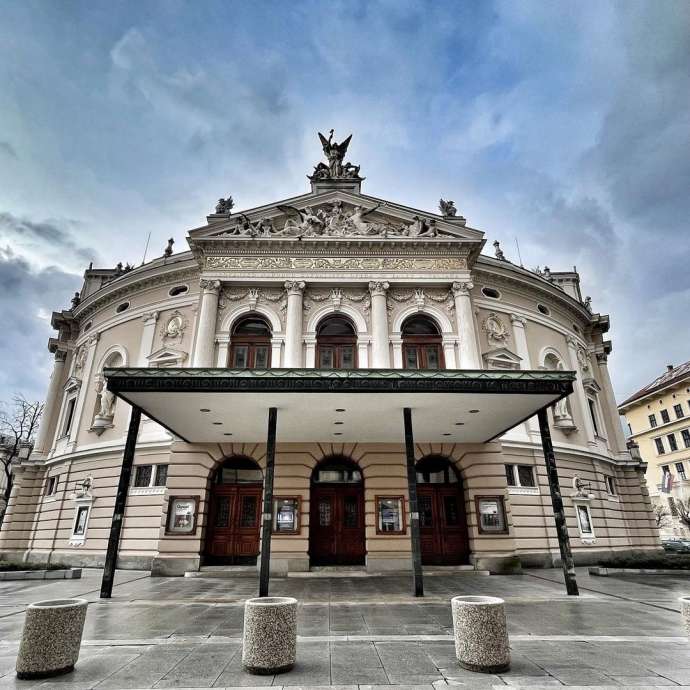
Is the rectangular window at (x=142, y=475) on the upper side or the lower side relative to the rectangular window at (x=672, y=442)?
lower

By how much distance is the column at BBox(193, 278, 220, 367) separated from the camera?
65.4 ft

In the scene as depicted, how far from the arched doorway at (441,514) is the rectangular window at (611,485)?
12117 mm

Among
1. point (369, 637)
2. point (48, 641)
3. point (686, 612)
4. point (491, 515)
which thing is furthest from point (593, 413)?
point (48, 641)

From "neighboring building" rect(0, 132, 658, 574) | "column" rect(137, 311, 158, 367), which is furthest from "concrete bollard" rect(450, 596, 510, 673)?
"column" rect(137, 311, 158, 367)

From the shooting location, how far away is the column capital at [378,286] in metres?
21.2

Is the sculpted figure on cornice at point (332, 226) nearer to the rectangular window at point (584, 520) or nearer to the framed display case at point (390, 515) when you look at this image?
the framed display case at point (390, 515)

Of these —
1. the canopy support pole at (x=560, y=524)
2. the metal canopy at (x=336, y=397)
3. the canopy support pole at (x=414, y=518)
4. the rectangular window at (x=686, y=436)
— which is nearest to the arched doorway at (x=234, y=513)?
the metal canopy at (x=336, y=397)

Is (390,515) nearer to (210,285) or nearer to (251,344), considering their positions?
(251,344)

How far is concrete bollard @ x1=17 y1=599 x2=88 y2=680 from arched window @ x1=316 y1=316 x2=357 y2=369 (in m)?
14.8

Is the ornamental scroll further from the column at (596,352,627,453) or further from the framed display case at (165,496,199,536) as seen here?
the column at (596,352,627,453)

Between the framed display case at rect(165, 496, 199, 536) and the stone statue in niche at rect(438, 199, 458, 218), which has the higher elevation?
the stone statue in niche at rect(438, 199, 458, 218)

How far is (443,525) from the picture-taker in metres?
18.9

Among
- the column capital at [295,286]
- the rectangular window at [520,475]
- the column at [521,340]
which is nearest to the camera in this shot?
the column capital at [295,286]

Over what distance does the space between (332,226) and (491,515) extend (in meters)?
15.1
